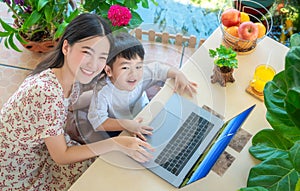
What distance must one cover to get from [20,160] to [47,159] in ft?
0.31

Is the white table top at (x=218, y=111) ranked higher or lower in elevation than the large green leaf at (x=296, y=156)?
lower

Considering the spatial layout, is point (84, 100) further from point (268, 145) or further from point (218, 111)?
point (268, 145)

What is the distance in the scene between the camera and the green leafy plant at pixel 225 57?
1581 millimetres

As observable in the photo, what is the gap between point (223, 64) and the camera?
158 cm

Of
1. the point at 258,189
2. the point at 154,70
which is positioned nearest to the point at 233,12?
the point at 154,70

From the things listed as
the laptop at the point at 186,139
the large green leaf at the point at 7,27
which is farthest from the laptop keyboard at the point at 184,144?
the large green leaf at the point at 7,27

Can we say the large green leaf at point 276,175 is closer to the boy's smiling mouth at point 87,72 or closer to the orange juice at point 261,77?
the orange juice at point 261,77

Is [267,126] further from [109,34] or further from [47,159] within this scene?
[47,159]

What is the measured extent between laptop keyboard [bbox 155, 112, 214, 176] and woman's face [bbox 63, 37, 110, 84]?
1.11ft

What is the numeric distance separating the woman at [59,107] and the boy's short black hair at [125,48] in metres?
0.02

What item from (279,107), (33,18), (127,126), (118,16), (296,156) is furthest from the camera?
(33,18)

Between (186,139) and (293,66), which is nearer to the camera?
(293,66)

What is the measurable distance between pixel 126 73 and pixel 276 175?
574 mm

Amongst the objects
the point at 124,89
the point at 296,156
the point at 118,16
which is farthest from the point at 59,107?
the point at 296,156
